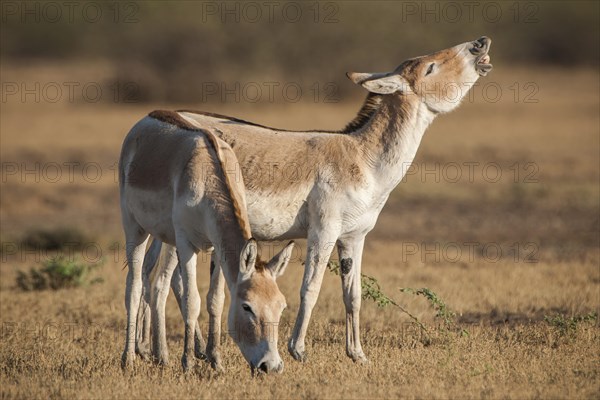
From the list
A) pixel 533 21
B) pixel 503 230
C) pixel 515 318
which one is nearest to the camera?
pixel 515 318

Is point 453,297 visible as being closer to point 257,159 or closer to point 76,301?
point 257,159

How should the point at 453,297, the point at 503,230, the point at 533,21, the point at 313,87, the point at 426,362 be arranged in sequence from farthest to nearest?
the point at 533,21 < the point at 313,87 < the point at 503,230 < the point at 453,297 < the point at 426,362

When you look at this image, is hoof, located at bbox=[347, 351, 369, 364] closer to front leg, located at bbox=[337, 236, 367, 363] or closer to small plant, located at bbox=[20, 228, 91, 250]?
front leg, located at bbox=[337, 236, 367, 363]

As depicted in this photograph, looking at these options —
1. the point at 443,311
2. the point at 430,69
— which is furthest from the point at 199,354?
the point at 430,69

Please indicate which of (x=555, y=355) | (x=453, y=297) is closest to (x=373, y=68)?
(x=453, y=297)

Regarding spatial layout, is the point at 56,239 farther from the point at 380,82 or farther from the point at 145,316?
the point at 380,82

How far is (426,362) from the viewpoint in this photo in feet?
26.5

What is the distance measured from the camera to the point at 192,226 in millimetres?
7676

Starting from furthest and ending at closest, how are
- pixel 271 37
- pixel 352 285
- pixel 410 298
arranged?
1. pixel 271 37
2. pixel 410 298
3. pixel 352 285

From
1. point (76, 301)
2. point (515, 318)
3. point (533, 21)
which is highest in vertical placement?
point (515, 318)

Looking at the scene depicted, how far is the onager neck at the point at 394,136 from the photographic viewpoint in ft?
27.8

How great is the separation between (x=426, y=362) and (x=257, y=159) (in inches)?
96.3

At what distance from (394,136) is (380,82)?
0.55 metres

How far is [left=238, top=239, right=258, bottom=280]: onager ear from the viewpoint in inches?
266
